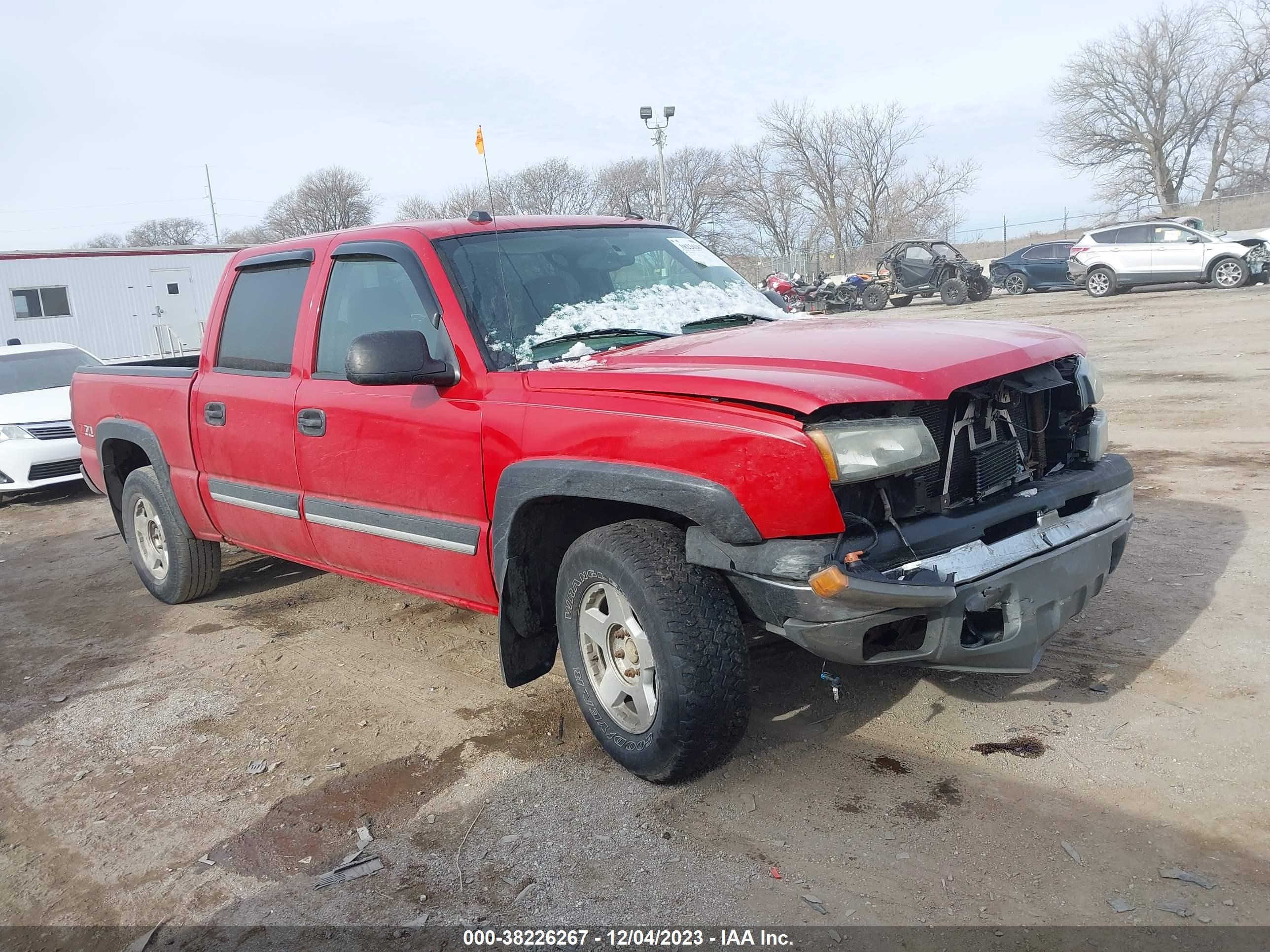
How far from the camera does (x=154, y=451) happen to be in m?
5.48

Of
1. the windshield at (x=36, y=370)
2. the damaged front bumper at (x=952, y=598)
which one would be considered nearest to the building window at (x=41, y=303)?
the windshield at (x=36, y=370)

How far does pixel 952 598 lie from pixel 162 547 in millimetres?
4713

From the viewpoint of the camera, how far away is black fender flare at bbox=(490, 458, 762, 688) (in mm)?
2904

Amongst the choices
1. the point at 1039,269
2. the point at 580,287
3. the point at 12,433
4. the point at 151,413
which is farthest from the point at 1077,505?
the point at 1039,269

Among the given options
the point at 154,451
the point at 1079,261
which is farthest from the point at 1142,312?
the point at 154,451

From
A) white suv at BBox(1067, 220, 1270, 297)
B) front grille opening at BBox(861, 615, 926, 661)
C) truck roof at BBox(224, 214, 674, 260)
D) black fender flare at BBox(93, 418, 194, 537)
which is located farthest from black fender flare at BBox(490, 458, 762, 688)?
white suv at BBox(1067, 220, 1270, 297)

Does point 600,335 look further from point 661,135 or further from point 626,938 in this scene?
point 661,135

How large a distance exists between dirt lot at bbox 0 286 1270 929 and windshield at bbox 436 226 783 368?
1.44 m

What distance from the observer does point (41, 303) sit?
27109 millimetres

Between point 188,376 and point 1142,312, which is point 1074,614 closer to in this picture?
point 188,376

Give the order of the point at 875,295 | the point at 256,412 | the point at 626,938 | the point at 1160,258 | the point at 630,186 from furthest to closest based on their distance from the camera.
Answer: the point at 630,186, the point at 875,295, the point at 1160,258, the point at 256,412, the point at 626,938

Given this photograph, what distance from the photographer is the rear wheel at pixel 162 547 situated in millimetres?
5609

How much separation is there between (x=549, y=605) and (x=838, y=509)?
131 centimetres

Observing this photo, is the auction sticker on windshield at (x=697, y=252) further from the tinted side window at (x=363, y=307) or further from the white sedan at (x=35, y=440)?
the white sedan at (x=35, y=440)
